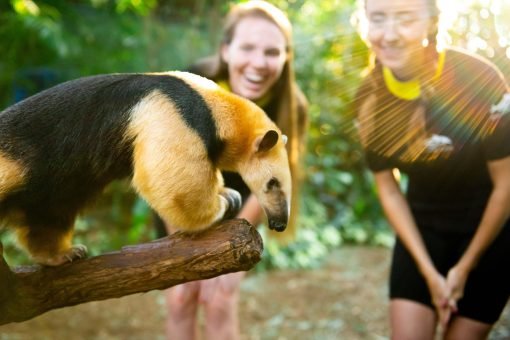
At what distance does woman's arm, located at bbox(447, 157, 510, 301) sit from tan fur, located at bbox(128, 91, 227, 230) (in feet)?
4.77

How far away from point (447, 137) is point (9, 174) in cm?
204

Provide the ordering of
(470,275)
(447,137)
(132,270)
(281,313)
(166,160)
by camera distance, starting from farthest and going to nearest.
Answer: (281,313) → (470,275) → (447,137) → (132,270) → (166,160)

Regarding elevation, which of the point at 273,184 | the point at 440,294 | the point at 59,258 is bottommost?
the point at 440,294

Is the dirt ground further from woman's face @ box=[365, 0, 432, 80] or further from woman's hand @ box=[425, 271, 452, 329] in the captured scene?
woman's face @ box=[365, 0, 432, 80]

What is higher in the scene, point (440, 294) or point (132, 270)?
point (132, 270)

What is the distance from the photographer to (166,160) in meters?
2.11

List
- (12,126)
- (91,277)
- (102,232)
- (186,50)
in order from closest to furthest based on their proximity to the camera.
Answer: (12,126)
(91,277)
(186,50)
(102,232)

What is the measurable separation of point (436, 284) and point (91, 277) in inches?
68.0

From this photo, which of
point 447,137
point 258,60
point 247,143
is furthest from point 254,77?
point 447,137

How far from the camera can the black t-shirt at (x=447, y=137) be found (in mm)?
2727

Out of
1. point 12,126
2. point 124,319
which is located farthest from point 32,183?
point 124,319

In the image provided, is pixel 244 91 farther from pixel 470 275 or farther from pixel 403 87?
pixel 470 275

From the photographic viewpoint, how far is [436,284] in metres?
2.93

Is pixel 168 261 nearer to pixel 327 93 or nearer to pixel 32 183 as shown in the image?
pixel 32 183
